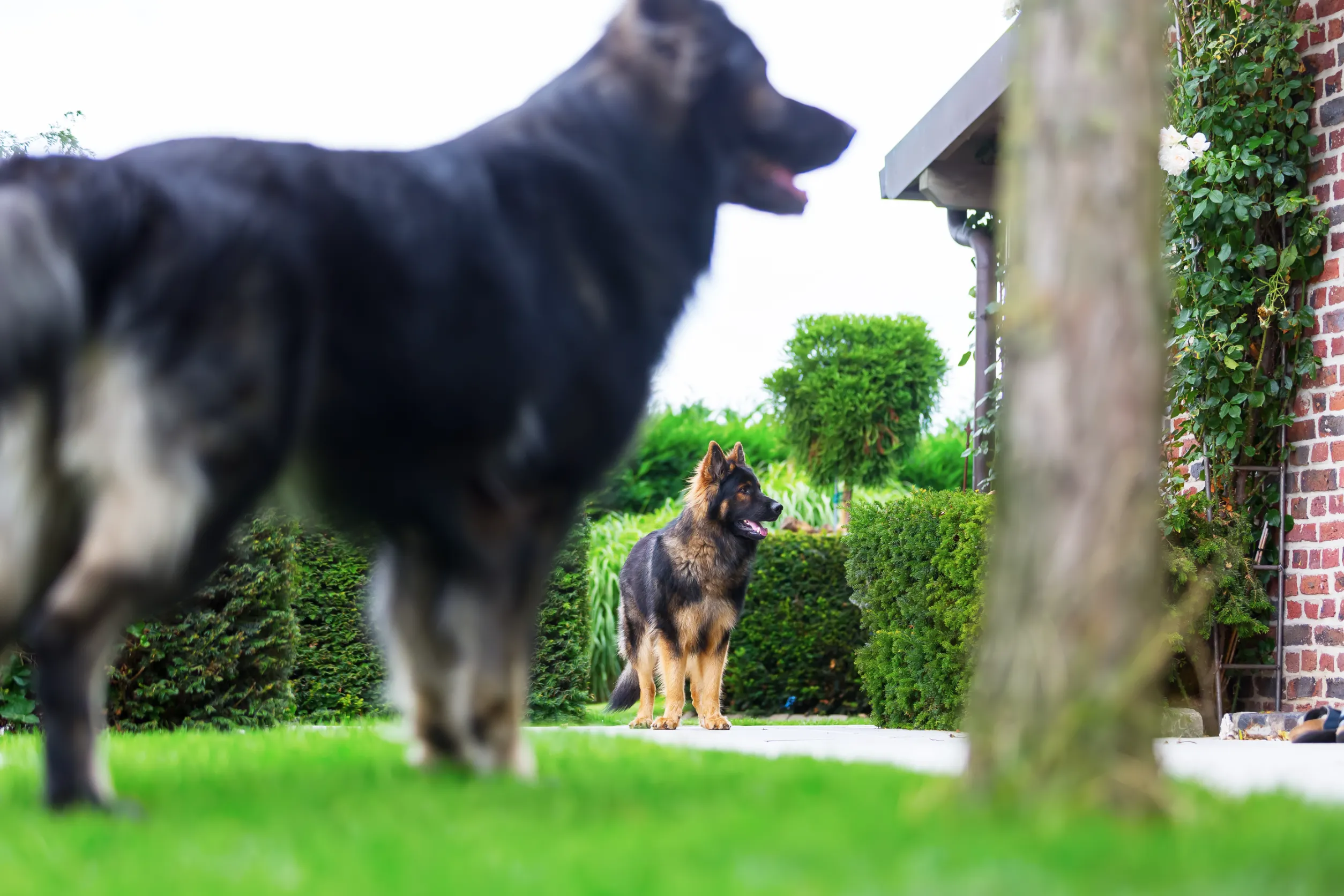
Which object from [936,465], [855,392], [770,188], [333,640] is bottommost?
[333,640]

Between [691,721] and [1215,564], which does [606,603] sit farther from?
[1215,564]

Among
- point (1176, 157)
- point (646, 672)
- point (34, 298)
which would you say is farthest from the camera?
point (646, 672)

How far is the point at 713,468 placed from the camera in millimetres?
9961

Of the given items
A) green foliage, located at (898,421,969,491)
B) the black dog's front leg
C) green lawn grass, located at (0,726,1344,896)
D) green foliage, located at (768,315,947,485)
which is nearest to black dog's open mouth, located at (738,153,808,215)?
green lawn grass, located at (0,726,1344,896)

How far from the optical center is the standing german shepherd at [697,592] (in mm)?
9391

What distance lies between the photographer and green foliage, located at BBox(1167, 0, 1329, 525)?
778 cm

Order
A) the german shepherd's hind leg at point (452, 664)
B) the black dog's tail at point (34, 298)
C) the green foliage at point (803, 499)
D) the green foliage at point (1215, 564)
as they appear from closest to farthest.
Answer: the black dog's tail at point (34, 298) → the german shepherd's hind leg at point (452, 664) → the green foliage at point (1215, 564) → the green foliage at point (803, 499)

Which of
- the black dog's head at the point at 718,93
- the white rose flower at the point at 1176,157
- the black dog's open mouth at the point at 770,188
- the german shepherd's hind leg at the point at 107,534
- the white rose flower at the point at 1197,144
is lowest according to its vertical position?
the german shepherd's hind leg at the point at 107,534

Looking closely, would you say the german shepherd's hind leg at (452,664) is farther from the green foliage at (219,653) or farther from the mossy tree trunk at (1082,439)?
the green foliage at (219,653)

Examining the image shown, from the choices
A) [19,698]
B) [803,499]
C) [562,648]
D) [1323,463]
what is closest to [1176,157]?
[1323,463]

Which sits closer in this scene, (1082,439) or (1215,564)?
(1082,439)

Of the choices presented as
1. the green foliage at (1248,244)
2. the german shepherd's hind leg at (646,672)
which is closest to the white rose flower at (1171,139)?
the green foliage at (1248,244)

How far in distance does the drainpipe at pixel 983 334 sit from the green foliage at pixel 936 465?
10522 millimetres

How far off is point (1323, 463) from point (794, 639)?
19.0 ft
